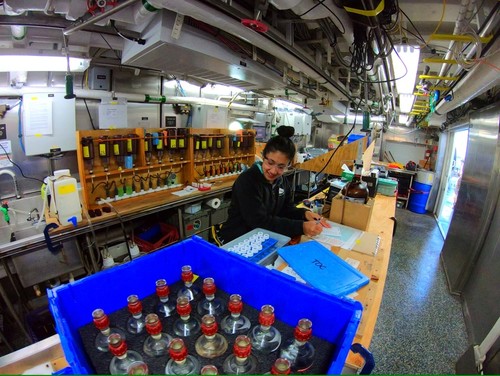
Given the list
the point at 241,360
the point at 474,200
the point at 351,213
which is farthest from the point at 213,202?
the point at 474,200

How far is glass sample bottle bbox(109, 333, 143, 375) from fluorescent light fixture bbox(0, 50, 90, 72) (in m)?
2.19

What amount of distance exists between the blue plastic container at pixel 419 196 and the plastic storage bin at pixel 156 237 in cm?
582

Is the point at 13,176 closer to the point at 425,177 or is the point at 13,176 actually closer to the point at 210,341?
the point at 210,341

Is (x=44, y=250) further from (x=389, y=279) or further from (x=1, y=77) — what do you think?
(x=389, y=279)

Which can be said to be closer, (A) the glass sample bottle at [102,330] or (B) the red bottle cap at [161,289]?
(A) the glass sample bottle at [102,330]

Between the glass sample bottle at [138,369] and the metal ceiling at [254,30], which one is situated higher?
the metal ceiling at [254,30]

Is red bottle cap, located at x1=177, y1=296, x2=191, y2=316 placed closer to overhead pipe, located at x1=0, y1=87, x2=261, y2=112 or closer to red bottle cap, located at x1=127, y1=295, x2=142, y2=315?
red bottle cap, located at x1=127, y1=295, x2=142, y2=315

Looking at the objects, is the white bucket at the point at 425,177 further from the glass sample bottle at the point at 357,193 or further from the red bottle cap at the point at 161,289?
the red bottle cap at the point at 161,289

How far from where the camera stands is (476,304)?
8.20ft

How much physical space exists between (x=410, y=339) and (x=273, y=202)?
1927 millimetres

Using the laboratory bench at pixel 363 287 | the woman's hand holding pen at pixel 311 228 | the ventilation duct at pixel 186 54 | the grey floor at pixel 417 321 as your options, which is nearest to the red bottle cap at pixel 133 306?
the laboratory bench at pixel 363 287

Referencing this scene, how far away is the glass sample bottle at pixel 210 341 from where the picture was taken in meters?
0.59

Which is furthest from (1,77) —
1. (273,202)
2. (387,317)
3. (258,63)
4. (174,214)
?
(387,317)

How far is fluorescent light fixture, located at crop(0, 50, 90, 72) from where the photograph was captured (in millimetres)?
1816
